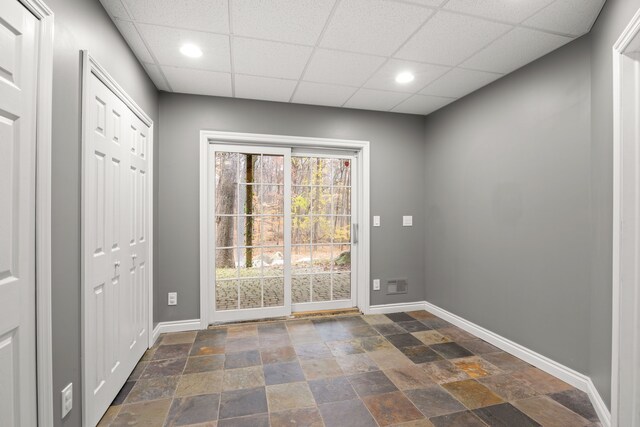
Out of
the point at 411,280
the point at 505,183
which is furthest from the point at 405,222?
the point at 505,183

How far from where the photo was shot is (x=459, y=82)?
9.78 feet

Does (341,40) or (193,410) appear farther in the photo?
(341,40)

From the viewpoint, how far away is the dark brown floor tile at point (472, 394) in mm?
2027

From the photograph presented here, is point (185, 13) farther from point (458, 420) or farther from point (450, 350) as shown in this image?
point (450, 350)

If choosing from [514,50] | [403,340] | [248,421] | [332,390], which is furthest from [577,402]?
[514,50]

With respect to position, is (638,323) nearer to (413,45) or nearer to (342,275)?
(413,45)

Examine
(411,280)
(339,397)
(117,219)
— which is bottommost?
(339,397)

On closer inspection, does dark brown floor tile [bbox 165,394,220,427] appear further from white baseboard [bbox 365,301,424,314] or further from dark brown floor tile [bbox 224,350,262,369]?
white baseboard [bbox 365,301,424,314]

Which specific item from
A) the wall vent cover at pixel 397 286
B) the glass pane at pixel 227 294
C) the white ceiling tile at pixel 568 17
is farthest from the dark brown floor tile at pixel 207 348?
the white ceiling tile at pixel 568 17

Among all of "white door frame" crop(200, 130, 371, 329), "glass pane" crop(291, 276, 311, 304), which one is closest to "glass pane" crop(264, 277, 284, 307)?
"glass pane" crop(291, 276, 311, 304)

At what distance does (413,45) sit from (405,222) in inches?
86.4

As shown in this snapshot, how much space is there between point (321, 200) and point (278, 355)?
1907 mm

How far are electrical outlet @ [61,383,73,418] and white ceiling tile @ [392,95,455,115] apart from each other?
3.67 m

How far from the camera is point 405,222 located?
3.97m
